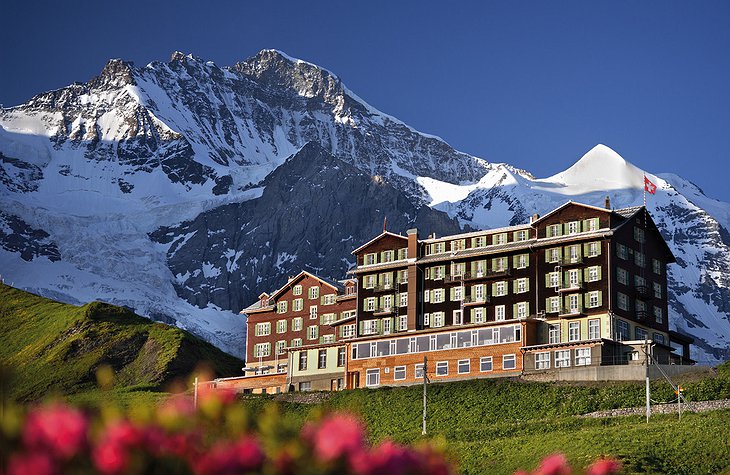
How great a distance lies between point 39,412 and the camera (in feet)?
37.6

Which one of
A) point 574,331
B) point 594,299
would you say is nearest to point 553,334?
point 574,331

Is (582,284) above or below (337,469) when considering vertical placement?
above

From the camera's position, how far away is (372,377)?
116m

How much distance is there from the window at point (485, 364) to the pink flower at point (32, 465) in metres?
99.3

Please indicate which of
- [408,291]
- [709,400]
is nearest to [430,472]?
[709,400]

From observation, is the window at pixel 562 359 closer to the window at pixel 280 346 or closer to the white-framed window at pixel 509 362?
the white-framed window at pixel 509 362

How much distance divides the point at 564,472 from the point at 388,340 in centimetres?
10225

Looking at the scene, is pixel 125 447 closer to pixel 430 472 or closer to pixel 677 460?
pixel 430 472

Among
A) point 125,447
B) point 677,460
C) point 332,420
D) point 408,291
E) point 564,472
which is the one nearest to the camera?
point 125,447

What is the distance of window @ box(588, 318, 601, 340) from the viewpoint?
354ft

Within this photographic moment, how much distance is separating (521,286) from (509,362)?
901 cm

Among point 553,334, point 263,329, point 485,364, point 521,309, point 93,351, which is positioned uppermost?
point 263,329

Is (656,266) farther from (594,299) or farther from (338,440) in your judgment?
(338,440)

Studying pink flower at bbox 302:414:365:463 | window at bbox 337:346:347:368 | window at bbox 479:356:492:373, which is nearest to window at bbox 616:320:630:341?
Result: window at bbox 479:356:492:373
